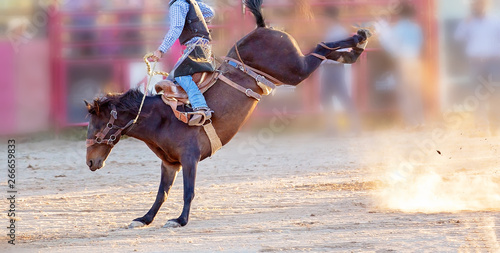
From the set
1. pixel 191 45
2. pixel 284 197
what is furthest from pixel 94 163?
pixel 284 197

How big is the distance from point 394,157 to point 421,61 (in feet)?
10.4

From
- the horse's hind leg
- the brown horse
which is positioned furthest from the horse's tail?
the horse's hind leg

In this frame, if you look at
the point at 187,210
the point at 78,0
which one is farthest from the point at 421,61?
the point at 187,210

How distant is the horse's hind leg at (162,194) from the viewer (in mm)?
6699

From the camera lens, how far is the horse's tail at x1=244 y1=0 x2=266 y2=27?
693 centimetres

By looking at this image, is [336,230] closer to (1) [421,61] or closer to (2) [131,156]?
(2) [131,156]

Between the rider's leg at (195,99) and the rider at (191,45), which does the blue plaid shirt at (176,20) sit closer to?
the rider at (191,45)

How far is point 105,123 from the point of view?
6742 millimetres

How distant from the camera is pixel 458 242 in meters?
5.64

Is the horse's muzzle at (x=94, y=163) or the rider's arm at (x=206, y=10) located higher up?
the rider's arm at (x=206, y=10)

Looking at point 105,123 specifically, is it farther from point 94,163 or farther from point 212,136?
point 212,136

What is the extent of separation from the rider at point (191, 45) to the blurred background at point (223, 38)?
5.68 meters

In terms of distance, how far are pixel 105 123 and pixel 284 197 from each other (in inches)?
87.0

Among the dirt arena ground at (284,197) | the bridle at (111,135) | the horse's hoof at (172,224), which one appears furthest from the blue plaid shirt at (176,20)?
the dirt arena ground at (284,197)
